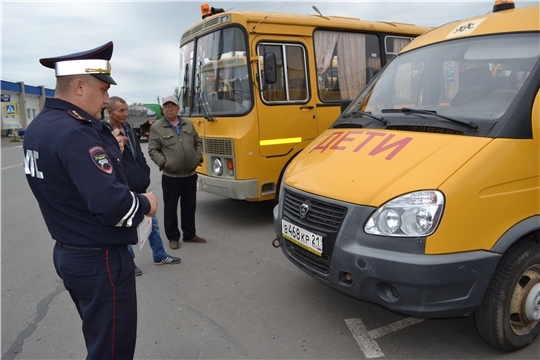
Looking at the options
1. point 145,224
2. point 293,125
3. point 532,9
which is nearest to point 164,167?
point 293,125

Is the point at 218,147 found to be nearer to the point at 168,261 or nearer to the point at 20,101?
the point at 168,261

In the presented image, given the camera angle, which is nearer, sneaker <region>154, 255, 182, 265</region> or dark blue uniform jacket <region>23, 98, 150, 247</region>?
dark blue uniform jacket <region>23, 98, 150, 247</region>

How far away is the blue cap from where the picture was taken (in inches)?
76.5

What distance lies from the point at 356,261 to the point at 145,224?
136cm

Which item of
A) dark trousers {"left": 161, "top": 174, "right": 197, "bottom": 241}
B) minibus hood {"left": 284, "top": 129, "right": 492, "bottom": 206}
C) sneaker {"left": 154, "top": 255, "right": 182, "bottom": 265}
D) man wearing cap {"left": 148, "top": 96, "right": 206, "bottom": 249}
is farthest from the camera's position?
dark trousers {"left": 161, "top": 174, "right": 197, "bottom": 241}

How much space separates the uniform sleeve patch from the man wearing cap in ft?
9.85

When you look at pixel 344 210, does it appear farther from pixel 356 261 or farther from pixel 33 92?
pixel 33 92

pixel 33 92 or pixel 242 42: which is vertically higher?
pixel 33 92

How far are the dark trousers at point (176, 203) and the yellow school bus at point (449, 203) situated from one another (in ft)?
7.16

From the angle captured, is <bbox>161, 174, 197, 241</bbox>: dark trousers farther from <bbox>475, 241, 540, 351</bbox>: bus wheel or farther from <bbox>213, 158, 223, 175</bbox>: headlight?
<bbox>475, 241, 540, 351</bbox>: bus wheel

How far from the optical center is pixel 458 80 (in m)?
3.25

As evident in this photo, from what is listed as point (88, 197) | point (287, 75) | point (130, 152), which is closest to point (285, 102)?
point (287, 75)

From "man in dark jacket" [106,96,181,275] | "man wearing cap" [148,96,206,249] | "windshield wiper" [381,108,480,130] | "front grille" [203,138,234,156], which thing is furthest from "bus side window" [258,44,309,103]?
"windshield wiper" [381,108,480,130]

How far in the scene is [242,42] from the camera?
18.1ft
